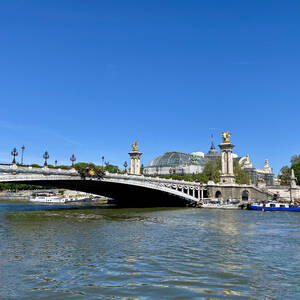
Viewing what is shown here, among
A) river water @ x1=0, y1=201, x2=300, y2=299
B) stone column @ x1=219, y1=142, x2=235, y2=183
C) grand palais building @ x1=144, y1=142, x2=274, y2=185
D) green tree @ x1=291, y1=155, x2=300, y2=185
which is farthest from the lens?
grand palais building @ x1=144, y1=142, x2=274, y2=185

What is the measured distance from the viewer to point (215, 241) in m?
25.0

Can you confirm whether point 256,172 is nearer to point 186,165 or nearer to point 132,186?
point 186,165

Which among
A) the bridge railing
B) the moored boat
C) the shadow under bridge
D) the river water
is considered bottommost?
the river water

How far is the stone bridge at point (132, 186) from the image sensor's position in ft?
150

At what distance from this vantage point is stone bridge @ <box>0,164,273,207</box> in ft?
150

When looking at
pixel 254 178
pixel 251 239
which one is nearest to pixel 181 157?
pixel 254 178

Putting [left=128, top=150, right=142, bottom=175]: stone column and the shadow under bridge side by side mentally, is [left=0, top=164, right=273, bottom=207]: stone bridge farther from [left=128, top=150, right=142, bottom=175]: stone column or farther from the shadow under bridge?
[left=128, top=150, right=142, bottom=175]: stone column

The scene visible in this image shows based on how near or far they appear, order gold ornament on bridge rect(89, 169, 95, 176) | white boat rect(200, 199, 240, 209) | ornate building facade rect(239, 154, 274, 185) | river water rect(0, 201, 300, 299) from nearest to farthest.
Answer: river water rect(0, 201, 300, 299) < gold ornament on bridge rect(89, 169, 95, 176) < white boat rect(200, 199, 240, 209) < ornate building facade rect(239, 154, 274, 185)

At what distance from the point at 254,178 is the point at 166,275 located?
13436cm

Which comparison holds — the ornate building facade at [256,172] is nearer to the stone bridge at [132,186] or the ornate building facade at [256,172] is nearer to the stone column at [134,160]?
the stone bridge at [132,186]

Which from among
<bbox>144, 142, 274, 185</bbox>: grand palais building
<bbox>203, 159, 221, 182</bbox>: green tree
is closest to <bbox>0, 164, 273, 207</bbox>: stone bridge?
<bbox>203, 159, 221, 182</bbox>: green tree

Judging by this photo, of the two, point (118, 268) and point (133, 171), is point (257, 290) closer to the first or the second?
point (118, 268)

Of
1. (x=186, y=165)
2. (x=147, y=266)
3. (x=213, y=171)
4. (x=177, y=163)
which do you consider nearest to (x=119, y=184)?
(x=147, y=266)

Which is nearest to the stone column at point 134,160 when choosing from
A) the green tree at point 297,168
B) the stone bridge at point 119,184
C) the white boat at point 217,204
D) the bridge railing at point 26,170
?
the stone bridge at point 119,184
